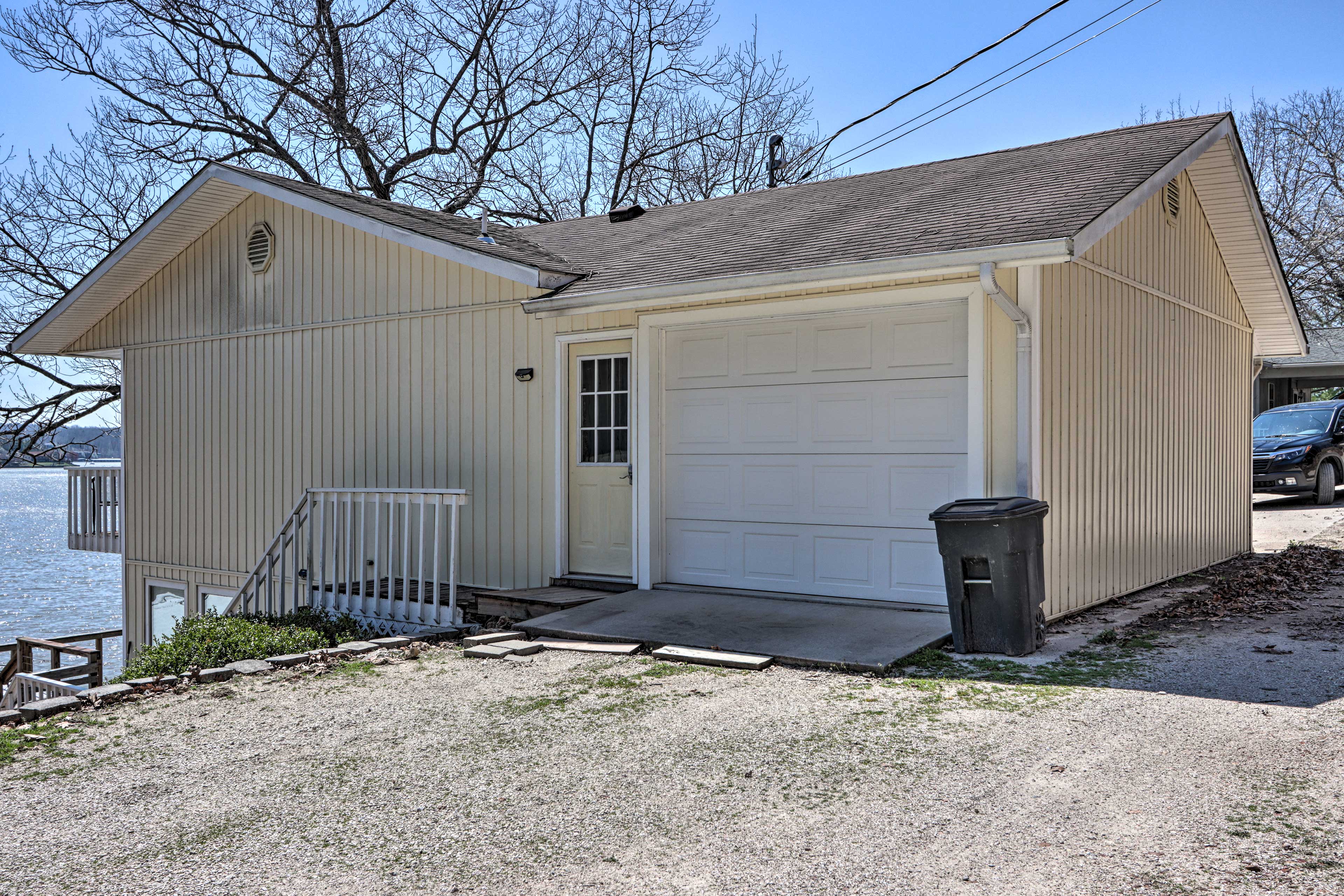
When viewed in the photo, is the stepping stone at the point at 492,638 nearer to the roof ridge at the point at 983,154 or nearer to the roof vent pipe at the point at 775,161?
the roof ridge at the point at 983,154

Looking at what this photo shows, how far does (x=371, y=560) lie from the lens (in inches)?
420

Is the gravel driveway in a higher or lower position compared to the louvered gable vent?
lower

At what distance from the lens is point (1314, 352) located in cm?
2362

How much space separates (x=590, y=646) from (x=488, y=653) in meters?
0.67

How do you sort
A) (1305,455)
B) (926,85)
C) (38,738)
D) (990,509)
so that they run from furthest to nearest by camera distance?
(1305,455)
(926,85)
(990,509)
(38,738)

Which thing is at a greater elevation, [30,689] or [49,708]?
[49,708]

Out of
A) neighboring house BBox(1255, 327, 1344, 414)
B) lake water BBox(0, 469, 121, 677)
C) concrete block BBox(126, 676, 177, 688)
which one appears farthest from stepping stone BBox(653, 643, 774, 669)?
neighboring house BBox(1255, 327, 1344, 414)

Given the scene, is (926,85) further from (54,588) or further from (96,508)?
(54,588)

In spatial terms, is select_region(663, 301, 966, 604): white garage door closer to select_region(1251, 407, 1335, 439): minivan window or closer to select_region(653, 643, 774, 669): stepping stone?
select_region(653, 643, 774, 669): stepping stone

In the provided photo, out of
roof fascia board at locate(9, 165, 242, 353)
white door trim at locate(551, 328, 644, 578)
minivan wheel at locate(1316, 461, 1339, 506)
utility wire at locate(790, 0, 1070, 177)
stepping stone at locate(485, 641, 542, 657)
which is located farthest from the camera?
minivan wheel at locate(1316, 461, 1339, 506)

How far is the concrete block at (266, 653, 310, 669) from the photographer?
665 cm

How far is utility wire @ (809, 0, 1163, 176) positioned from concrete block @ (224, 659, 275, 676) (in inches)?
481

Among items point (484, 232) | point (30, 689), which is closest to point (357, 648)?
point (484, 232)

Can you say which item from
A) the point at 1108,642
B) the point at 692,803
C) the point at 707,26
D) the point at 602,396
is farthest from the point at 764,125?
the point at 692,803
